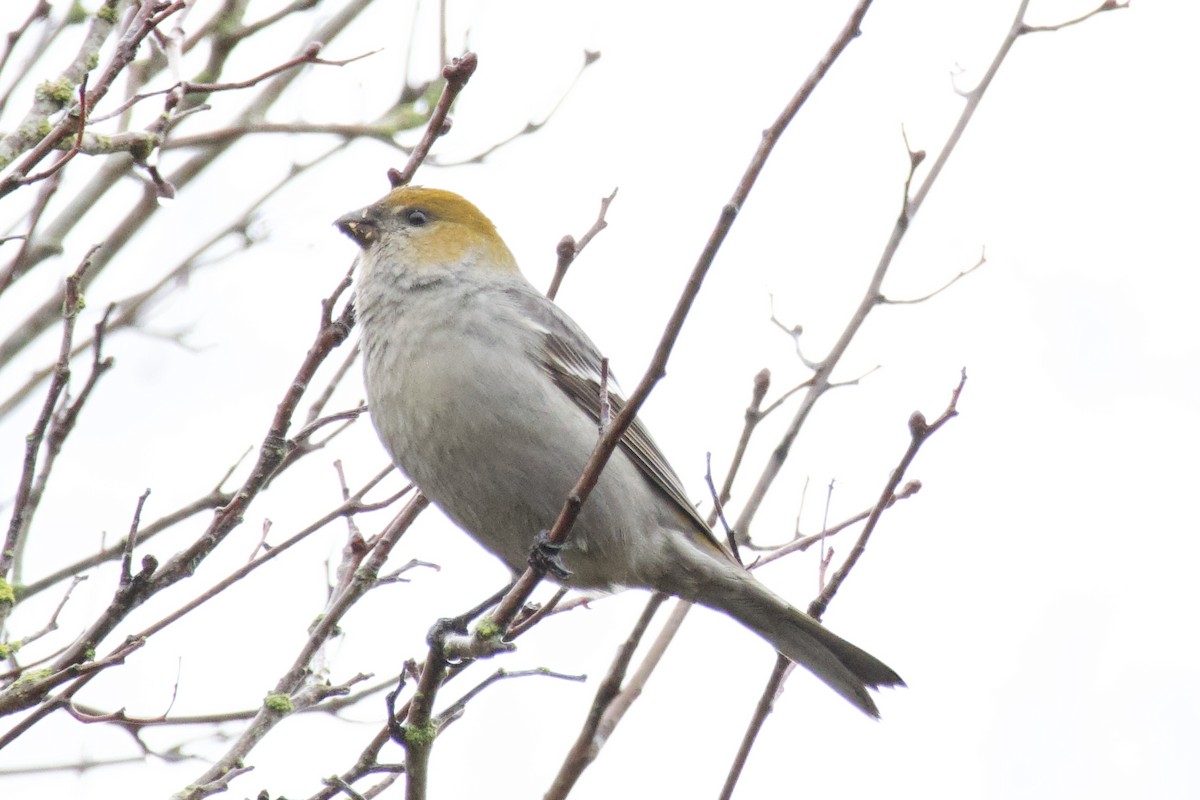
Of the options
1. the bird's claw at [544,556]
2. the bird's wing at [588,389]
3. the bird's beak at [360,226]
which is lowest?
the bird's claw at [544,556]

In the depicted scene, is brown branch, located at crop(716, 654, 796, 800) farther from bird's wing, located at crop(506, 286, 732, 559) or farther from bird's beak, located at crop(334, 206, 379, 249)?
bird's beak, located at crop(334, 206, 379, 249)

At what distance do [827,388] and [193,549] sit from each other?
204 cm

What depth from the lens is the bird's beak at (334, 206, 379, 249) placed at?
529 centimetres

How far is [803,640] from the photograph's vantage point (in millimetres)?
4645

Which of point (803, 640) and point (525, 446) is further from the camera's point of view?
point (803, 640)

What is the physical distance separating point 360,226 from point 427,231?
0.94 feet

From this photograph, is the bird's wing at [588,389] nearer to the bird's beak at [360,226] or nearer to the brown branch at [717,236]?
the bird's beak at [360,226]

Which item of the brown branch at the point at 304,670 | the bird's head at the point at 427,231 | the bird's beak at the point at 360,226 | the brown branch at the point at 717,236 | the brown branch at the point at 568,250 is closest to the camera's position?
the brown branch at the point at 717,236

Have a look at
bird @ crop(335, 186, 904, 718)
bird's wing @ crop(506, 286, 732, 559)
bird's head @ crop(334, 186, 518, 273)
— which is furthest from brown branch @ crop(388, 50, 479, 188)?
bird's head @ crop(334, 186, 518, 273)

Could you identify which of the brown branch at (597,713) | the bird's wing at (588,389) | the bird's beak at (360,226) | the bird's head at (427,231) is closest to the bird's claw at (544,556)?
the brown branch at (597,713)

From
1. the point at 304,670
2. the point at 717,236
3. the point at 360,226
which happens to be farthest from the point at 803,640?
the point at 360,226

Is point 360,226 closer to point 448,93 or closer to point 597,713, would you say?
point 448,93

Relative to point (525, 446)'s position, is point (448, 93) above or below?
above

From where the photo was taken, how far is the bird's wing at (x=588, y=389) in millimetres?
4762
